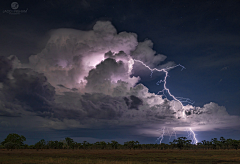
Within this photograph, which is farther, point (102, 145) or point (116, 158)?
point (102, 145)

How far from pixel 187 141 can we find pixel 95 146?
7907 centimetres

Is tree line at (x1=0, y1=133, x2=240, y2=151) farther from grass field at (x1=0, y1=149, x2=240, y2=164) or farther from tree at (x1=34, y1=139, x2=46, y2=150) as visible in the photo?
grass field at (x1=0, y1=149, x2=240, y2=164)

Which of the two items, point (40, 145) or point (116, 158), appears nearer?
point (116, 158)

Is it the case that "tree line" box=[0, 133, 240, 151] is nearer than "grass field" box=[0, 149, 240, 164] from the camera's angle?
No

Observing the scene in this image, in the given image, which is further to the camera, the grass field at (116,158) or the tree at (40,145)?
the tree at (40,145)

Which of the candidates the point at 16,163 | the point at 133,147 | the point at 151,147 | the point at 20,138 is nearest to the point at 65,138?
the point at 20,138

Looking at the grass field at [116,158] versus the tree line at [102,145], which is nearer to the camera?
the grass field at [116,158]

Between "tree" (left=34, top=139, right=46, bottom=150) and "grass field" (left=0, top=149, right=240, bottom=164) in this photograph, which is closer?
"grass field" (left=0, top=149, right=240, bottom=164)

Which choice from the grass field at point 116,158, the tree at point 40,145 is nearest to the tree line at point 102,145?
the tree at point 40,145

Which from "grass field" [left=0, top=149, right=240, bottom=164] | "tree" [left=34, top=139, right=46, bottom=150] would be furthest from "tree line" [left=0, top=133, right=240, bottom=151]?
"grass field" [left=0, top=149, right=240, bottom=164]

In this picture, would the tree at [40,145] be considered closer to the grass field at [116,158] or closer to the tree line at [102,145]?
the tree line at [102,145]

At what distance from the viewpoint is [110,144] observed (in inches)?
6166

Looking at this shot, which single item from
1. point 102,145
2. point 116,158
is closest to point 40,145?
point 102,145

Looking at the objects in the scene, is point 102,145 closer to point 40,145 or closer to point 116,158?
point 40,145
